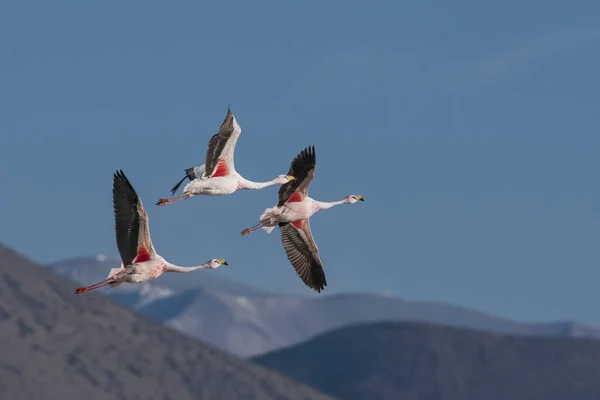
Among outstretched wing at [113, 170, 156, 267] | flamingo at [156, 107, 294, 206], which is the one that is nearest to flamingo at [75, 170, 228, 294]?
outstretched wing at [113, 170, 156, 267]

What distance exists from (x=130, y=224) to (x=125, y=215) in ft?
1.25

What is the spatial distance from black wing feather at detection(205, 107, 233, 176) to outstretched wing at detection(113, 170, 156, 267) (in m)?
6.23

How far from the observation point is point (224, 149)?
5984 cm

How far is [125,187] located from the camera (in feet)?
172

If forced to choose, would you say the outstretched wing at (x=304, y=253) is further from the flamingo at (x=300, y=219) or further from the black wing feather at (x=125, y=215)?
the black wing feather at (x=125, y=215)

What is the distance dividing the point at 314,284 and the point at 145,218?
37.6 ft

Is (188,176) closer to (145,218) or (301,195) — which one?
(301,195)

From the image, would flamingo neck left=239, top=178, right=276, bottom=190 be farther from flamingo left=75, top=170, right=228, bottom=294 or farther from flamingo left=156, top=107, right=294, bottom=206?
flamingo left=75, top=170, right=228, bottom=294

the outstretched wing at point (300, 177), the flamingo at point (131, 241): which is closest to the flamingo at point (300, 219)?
the outstretched wing at point (300, 177)

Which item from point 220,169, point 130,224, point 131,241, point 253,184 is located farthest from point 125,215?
point 253,184

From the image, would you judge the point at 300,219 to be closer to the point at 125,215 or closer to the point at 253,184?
the point at 253,184

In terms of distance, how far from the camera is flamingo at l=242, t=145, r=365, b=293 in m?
59.1

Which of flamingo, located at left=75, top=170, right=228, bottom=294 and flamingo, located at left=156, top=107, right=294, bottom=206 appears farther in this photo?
flamingo, located at left=156, top=107, right=294, bottom=206

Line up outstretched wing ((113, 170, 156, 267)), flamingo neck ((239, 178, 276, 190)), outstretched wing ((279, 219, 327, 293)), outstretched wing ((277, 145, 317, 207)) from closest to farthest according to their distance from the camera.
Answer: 1. outstretched wing ((113, 170, 156, 267))
2. outstretched wing ((277, 145, 317, 207))
3. flamingo neck ((239, 178, 276, 190))
4. outstretched wing ((279, 219, 327, 293))
